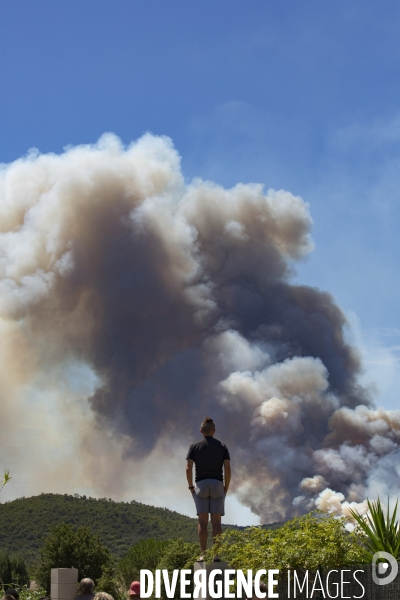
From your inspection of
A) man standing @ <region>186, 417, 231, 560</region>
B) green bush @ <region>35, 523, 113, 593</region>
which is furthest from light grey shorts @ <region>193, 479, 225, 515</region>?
green bush @ <region>35, 523, 113, 593</region>

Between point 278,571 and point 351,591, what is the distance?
1.25m

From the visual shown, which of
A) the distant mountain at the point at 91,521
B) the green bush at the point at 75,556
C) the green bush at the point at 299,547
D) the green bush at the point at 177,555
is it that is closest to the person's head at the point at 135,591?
the green bush at the point at 299,547

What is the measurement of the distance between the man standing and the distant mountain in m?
71.9

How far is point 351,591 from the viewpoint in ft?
34.0

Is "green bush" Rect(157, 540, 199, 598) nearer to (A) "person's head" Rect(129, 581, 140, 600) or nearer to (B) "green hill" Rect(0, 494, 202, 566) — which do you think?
(B) "green hill" Rect(0, 494, 202, 566)

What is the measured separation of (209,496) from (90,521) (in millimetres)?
88093

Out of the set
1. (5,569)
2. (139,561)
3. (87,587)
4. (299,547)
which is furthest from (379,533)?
(5,569)

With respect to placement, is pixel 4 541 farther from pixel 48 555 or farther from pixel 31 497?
pixel 48 555

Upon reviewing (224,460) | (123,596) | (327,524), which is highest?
(224,460)

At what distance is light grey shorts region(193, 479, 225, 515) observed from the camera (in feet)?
37.8

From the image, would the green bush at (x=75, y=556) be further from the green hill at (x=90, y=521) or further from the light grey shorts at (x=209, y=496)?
the light grey shorts at (x=209, y=496)

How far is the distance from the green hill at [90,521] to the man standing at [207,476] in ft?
236

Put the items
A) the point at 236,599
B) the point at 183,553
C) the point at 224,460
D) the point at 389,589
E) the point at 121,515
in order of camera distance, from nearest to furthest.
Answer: the point at 389,589 < the point at 236,599 < the point at 224,460 < the point at 183,553 < the point at 121,515

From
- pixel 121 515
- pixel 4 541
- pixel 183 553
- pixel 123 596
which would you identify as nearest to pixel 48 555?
pixel 123 596
